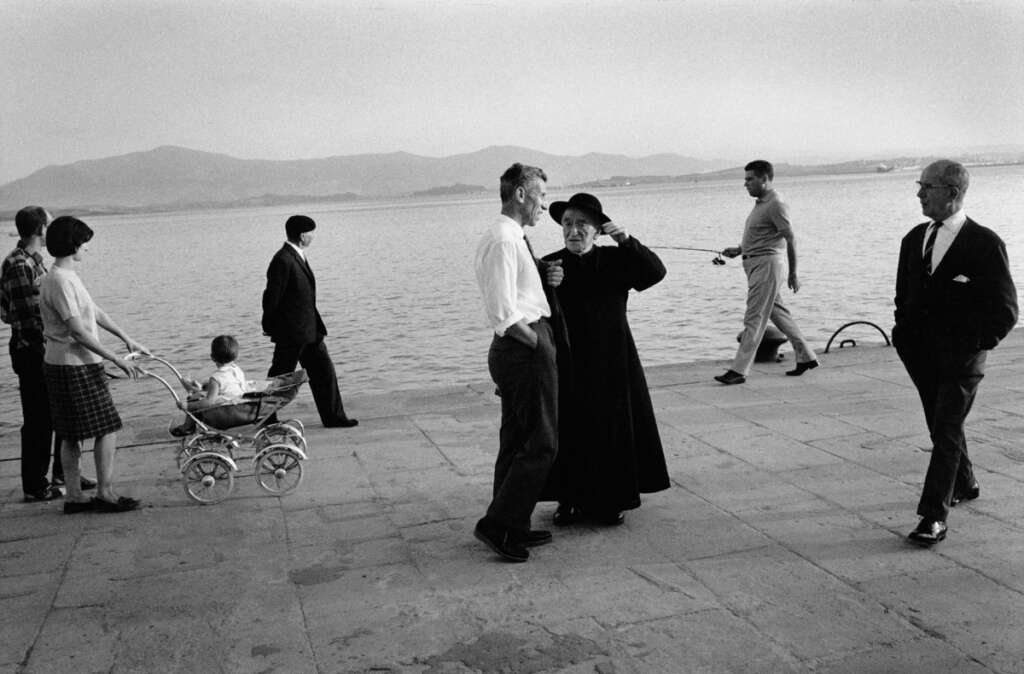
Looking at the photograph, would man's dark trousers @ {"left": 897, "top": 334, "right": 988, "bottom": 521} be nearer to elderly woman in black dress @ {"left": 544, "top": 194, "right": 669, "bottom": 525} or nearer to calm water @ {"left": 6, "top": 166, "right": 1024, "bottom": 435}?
elderly woman in black dress @ {"left": 544, "top": 194, "right": 669, "bottom": 525}

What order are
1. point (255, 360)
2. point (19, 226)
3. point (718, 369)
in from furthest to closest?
1. point (255, 360)
2. point (718, 369)
3. point (19, 226)

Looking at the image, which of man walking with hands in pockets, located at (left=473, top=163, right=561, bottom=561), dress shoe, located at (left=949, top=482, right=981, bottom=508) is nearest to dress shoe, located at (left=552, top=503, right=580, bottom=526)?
man walking with hands in pockets, located at (left=473, top=163, right=561, bottom=561)

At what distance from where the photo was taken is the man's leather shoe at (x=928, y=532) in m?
4.52

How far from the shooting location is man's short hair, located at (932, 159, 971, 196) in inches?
180

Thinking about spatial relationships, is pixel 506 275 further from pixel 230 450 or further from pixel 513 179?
pixel 230 450

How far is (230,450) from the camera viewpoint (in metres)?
6.04

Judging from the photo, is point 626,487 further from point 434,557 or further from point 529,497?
point 434,557

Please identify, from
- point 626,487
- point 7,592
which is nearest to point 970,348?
point 626,487

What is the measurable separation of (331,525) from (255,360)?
12.9m

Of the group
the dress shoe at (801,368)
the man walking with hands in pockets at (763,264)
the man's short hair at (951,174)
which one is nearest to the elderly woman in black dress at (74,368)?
the man's short hair at (951,174)

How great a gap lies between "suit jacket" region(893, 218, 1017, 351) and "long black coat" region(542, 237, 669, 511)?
1.26 metres

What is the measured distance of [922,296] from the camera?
4.68 m

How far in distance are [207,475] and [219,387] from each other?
58cm

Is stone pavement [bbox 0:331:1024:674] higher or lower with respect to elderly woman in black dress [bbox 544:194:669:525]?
lower
